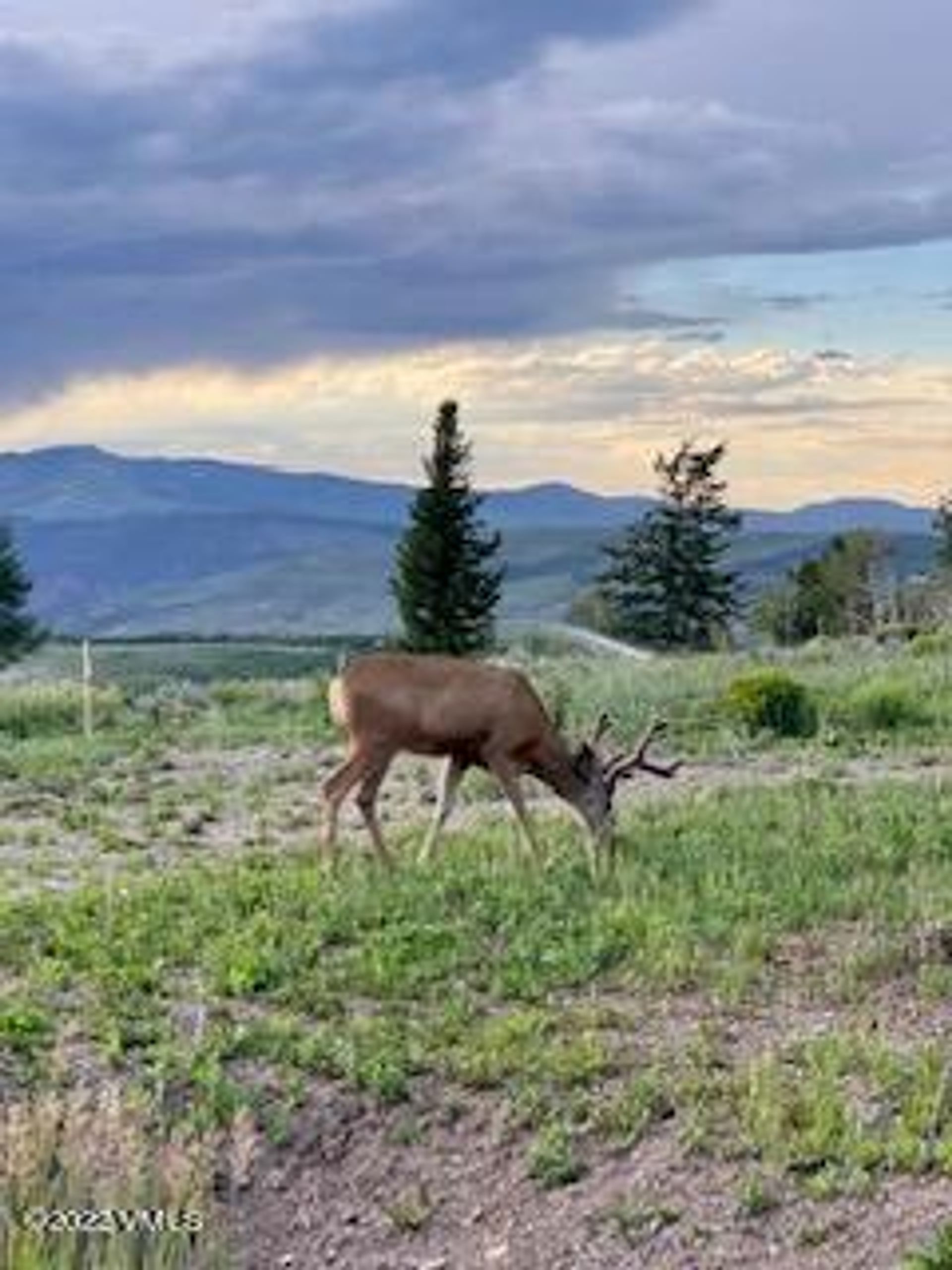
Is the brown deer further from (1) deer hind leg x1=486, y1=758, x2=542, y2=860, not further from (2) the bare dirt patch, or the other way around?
(2) the bare dirt patch

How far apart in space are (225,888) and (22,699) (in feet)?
57.5

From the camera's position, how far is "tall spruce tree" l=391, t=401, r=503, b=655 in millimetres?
61312

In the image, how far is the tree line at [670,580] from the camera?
61594 mm

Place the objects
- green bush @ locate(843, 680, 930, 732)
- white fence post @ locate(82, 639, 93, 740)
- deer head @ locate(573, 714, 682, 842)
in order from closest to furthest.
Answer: deer head @ locate(573, 714, 682, 842)
green bush @ locate(843, 680, 930, 732)
white fence post @ locate(82, 639, 93, 740)

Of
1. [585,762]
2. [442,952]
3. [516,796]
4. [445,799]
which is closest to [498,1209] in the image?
[442,952]

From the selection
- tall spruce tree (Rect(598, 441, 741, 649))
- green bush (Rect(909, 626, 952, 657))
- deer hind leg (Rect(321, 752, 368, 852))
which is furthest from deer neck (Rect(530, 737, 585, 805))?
tall spruce tree (Rect(598, 441, 741, 649))

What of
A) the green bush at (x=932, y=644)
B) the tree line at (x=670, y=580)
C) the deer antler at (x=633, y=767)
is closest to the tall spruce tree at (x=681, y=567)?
the tree line at (x=670, y=580)

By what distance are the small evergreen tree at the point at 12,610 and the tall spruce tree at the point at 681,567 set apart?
19132mm

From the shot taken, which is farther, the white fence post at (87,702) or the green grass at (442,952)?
the white fence post at (87,702)

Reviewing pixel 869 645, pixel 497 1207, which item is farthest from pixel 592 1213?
pixel 869 645

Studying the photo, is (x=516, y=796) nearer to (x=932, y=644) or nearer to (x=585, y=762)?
(x=585, y=762)

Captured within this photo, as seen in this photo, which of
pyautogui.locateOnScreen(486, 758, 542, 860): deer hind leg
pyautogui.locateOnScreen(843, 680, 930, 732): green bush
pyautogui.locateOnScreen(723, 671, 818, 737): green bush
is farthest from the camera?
pyautogui.locateOnScreen(843, 680, 930, 732): green bush

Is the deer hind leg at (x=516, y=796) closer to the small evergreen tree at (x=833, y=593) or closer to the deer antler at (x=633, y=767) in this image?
the deer antler at (x=633, y=767)

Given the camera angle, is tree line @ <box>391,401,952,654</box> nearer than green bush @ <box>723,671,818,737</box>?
No
